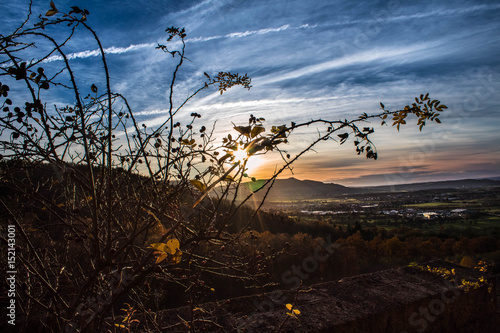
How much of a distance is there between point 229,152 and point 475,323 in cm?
353

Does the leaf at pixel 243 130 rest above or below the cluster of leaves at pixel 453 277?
above

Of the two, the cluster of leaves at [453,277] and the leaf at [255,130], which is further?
the cluster of leaves at [453,277]

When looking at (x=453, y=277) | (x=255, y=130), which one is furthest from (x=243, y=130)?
(x=453, y=277)

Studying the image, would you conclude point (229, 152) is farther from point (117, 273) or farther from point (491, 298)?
point (491, 298)

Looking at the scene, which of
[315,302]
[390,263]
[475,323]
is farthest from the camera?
[390,263]

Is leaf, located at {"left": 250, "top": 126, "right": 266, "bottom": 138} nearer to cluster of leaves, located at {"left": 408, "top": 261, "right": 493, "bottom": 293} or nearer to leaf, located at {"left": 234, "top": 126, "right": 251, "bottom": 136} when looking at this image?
leaf, located at {"left": 234, "top": 126, "right": 251, "bottom": 136}

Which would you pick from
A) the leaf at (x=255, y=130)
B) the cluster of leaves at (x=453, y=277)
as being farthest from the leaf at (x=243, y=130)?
the cluster of leaves at (x=453, y=277)

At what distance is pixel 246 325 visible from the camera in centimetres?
193

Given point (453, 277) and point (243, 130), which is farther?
point (453, 277)

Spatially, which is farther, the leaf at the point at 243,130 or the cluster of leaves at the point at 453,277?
the cluster of leaves at the point at 453,277

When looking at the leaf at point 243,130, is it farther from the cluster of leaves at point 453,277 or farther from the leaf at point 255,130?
the cluster of leaves at point 453,277

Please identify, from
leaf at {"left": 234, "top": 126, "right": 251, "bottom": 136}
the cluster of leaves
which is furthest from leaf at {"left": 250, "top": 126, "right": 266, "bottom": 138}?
the cluster of leaves

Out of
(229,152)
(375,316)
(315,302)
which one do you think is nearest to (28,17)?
(229,152)

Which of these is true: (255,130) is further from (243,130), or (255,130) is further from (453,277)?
(453,277)
